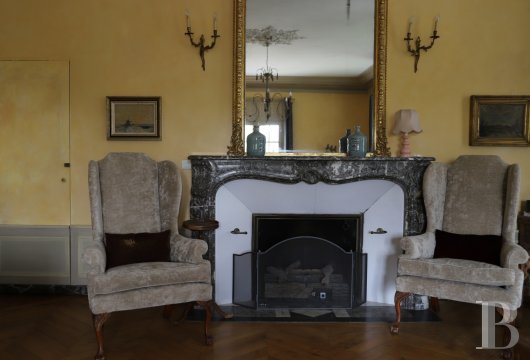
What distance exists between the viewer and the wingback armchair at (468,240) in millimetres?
2877

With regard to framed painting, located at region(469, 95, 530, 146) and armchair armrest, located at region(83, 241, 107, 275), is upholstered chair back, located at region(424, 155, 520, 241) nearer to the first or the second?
framed painting, located at region(469, 95, 530, 146)

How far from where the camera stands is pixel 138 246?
303 centimetres

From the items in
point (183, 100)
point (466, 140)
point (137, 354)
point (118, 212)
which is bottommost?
point (137, 354)

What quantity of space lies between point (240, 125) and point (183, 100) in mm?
546

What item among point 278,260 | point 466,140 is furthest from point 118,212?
point 466,140

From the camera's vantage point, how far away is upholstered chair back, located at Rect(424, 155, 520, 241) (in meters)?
3.27

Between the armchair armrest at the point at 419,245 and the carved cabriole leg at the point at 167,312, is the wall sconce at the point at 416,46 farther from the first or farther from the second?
the carved cabriole leg at the point at 167,312

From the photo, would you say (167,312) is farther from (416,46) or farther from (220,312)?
(416,46)

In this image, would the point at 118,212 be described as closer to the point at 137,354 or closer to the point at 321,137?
the point at 137,354

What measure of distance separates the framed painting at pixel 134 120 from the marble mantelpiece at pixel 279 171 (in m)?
0.56

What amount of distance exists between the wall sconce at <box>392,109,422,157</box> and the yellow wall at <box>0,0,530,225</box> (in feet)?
0.43

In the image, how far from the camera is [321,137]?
3.70 m

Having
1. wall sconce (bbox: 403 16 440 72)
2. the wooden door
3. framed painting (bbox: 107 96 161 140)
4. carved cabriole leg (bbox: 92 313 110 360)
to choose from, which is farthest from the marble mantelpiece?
the wooden door

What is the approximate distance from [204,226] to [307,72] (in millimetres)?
1570
